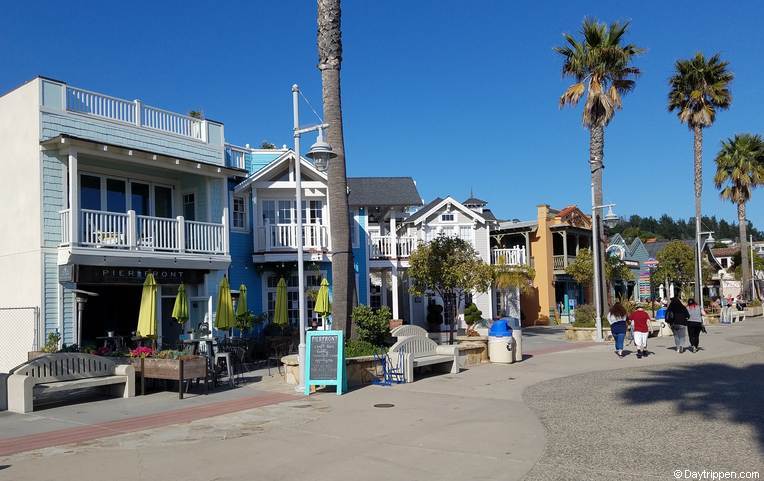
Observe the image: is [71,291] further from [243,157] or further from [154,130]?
[243,157]

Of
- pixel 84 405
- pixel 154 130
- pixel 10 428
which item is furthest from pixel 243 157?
pixel 10 428

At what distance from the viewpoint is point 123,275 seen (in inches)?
689

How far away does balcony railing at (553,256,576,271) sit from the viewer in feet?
128

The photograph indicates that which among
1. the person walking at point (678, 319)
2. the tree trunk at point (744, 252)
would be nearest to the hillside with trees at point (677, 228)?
the tree trunk at point (744, 252)

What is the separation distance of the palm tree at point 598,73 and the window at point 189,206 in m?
15.8

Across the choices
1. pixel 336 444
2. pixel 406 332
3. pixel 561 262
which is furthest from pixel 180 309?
pixel 561 262

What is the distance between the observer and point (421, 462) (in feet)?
25.0

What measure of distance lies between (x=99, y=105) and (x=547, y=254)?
27111 mm

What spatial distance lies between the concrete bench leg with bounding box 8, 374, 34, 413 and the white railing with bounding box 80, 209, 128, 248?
543cm

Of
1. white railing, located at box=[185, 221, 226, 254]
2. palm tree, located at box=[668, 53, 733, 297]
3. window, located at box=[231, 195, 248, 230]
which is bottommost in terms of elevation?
white railing, located at box=[185, 221, 226, 254]

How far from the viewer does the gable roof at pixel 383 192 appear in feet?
95.6

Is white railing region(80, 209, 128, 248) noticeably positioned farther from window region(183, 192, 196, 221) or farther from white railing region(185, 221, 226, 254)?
window region(183, 192, 196, 221)

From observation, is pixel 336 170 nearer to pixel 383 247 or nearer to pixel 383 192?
pixel 383 247

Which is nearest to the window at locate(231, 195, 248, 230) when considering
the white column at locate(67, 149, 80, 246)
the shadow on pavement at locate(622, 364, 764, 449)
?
the white column at locate(67, 149, 80, 246)
